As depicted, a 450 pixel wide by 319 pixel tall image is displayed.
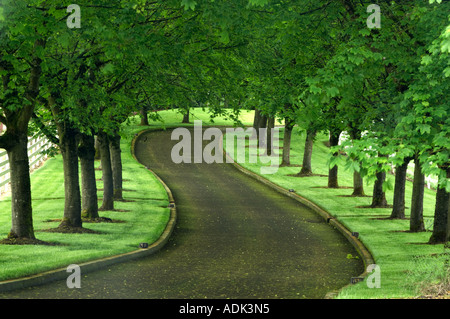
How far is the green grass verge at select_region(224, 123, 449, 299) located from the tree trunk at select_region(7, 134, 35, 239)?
7704mm

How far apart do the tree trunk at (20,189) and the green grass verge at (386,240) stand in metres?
7.70

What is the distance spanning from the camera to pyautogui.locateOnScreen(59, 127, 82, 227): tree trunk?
62.6 feet

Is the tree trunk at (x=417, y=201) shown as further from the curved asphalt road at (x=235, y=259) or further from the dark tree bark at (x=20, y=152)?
the dark tree bark at (x=20, y=152)

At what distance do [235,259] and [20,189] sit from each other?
5802 millimetres

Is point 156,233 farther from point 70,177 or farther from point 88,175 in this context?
point 88,175

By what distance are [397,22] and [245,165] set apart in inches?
1029

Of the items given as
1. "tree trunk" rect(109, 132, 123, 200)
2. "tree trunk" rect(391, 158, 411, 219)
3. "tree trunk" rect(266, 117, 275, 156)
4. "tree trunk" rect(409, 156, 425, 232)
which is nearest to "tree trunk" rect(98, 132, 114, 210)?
"tree trunk" rect(109, 132, 123, 200)

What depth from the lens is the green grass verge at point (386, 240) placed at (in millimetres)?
12133

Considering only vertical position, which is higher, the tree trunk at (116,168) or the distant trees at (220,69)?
the distant trees at (220,69)

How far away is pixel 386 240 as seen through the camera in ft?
62.5

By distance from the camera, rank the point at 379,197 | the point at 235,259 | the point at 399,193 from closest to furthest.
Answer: the point at 235,259, the point at 399,193, the point at 379,197

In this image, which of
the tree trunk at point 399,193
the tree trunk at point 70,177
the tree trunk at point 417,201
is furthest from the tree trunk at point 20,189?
the tree trunk at point 399,193

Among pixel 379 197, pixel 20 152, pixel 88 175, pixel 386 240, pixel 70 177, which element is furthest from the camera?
pixel 379 197

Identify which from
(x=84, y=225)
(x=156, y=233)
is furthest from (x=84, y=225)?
(x=156, y=233)
